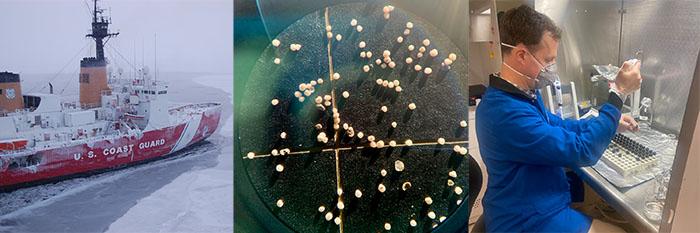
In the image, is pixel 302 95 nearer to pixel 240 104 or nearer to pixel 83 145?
pixel 240 104

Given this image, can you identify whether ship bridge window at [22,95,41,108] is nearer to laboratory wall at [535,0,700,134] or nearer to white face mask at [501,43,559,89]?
white face mask at [501,43,559,89]

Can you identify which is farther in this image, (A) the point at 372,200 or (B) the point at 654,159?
(A) the point at 372,200

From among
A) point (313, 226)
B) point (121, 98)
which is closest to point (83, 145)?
point (121, 98)

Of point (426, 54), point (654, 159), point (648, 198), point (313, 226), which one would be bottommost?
point (313, 226)

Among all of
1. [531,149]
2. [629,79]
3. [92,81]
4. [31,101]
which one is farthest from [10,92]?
[629,79]

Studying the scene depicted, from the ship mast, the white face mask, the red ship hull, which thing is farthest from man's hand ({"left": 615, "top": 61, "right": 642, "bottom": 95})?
the ship mast

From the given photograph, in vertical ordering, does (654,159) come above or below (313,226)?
above

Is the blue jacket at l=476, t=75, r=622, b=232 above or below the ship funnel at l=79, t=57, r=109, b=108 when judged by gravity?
below
